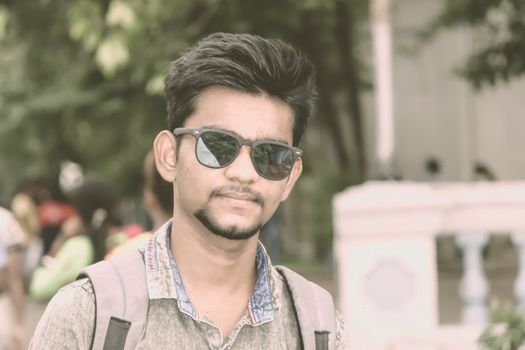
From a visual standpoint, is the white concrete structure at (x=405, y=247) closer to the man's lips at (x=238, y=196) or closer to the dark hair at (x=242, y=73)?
the dark hair at (x=242, y=73)

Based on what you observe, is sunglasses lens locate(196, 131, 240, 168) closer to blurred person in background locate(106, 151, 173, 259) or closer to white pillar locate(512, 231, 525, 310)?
blurred person in background locate(106, 151, 173, 259)

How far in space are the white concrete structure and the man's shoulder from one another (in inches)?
180

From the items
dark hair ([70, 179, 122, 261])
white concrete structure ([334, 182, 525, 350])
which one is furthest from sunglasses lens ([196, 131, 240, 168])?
white concrete structure ([334, 182, 525, 350])

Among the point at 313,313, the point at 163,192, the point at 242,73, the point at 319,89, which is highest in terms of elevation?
the point at 319,89

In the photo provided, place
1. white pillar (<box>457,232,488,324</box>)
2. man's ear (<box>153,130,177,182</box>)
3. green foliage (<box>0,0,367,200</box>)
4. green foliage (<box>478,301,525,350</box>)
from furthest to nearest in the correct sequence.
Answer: green foliage (<box>0,0,367,200</box>)
white pillar (<box>457,232,488,324</box>)
green foliage (<box>478,301,525,350</box>)
man's ear (<box>153,130,177,182</box>)

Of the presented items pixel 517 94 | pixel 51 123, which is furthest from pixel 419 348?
pixel 517 94

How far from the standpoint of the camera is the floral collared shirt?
2.18m

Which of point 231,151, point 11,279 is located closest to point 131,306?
point 231,151

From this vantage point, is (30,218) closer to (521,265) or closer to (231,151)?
(521,265)

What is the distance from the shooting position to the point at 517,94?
19359 millimetres

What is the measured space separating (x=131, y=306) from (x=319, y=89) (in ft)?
49.4

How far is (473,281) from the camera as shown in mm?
6934

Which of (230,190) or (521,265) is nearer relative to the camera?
A: (230,190)

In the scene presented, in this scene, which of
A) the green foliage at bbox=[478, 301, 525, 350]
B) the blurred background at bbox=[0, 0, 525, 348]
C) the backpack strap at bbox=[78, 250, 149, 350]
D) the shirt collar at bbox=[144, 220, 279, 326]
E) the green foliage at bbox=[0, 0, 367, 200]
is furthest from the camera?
the green foliage at bbox=[0, 0, 367, 200]
